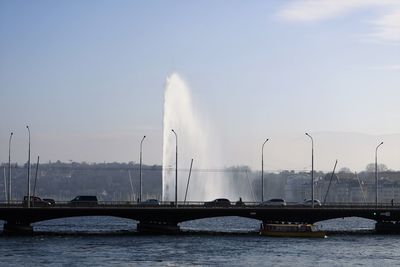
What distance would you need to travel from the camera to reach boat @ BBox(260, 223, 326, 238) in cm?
14050

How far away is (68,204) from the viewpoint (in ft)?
482

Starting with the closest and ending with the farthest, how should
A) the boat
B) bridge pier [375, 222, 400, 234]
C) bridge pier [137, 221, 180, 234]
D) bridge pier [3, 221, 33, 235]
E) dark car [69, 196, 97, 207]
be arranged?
1. bridge pier [3, 221, 33, 235]
2. the boat
3. bridge pier [137, 221, 180, 234]
4. dark car [69, 196, 97, 207]
5. bridge pier [375, 222, 400, 234]

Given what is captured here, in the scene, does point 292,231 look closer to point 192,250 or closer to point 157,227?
point 157,227

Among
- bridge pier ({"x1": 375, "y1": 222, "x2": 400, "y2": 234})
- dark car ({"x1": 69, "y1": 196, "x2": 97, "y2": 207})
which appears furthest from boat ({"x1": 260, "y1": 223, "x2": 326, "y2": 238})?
dark car ({"x1": 69, "y1": 196, "x2": 97, "y2": 207})

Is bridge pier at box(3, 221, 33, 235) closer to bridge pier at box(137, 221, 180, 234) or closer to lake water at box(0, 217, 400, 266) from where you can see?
lake water at box(0, 217, 400, 266)

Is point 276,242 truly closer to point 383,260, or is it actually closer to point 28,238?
point 383,260

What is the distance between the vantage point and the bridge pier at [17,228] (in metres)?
140

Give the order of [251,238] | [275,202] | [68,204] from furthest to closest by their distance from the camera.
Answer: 1. [275,202]
2. [68,204]
3. [251,238]

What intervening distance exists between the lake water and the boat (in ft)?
6.85

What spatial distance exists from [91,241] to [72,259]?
1020 inches

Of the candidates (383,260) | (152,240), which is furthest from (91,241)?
(383,260)

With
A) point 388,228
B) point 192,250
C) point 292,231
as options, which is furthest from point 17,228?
point 388,228

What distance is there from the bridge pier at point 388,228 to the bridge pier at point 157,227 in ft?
109

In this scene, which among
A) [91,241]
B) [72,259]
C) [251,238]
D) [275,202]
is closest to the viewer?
[72,259]
